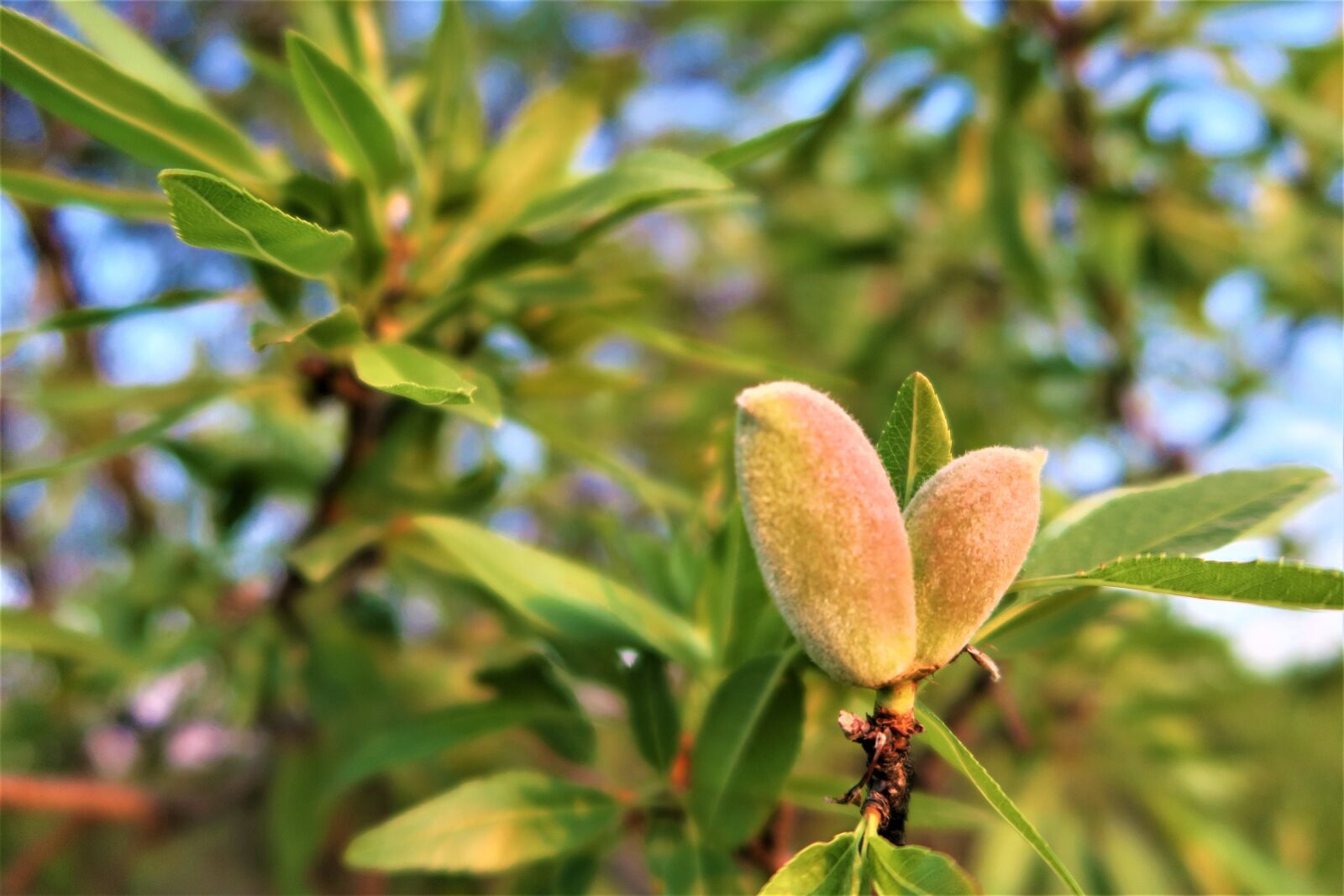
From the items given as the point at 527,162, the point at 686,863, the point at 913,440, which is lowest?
the point at 686,863

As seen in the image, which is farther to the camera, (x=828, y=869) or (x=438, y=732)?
(x=438, y=732)

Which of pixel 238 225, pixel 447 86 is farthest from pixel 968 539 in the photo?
pixel 447 86

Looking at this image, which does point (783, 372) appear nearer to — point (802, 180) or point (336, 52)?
point (336, 52)

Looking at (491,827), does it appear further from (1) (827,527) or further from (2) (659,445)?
(2) (659,445)

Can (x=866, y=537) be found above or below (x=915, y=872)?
above

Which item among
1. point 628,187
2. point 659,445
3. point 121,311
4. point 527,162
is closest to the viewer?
point 628,187

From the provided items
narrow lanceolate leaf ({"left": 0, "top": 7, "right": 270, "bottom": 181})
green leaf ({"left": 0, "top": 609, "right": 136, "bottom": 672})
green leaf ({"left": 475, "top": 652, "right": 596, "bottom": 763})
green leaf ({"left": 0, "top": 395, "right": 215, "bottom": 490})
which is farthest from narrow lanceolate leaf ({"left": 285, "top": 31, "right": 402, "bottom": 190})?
green leaf ({"left": 0, "top": 609, "right": 136, "bottom": 672})
